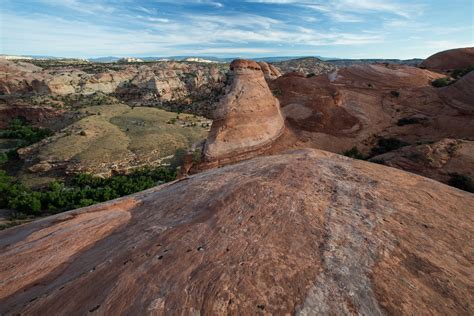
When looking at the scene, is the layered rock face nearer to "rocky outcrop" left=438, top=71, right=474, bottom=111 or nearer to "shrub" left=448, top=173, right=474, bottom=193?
"shrub" left=448, top=173, right=474, bottom=193

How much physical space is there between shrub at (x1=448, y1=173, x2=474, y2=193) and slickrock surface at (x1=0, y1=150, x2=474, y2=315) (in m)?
8.79

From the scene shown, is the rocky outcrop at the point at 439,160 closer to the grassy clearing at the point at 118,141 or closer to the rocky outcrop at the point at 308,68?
the grassy clearing at the point at 118,141

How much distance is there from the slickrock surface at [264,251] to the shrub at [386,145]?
57.2 feet

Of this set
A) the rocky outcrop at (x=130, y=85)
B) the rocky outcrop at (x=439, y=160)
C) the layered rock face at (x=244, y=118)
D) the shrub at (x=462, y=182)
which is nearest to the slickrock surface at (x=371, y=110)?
the layered rock face at (x=244, y=118)

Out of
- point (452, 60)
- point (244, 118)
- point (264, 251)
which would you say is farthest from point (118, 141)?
point (452, 60)

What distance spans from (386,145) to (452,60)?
3067cm

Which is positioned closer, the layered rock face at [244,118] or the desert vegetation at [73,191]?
the layered rock face at [244,118]

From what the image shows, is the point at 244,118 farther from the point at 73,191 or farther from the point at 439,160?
the point at 73,191

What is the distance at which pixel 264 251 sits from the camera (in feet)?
23.0

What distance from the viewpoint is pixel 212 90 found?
7744 cm

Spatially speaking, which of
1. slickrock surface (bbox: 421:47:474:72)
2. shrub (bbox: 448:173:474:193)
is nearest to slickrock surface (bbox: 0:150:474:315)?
shrub (bbox: 448:173:474:193)

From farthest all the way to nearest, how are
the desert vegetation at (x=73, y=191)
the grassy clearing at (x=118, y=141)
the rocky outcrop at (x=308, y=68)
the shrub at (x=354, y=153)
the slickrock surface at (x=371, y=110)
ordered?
the rocky outcrop at (x=308, y=68) < the grassy clearing at (x=118, y=141) < the slickrock surface at (x=371, y=110) < the shrub at (x=354, y=153) < the desert vegetation at (x=73, y=191)

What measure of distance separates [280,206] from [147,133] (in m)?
39.5

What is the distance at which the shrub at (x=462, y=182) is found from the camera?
56.8 ft
